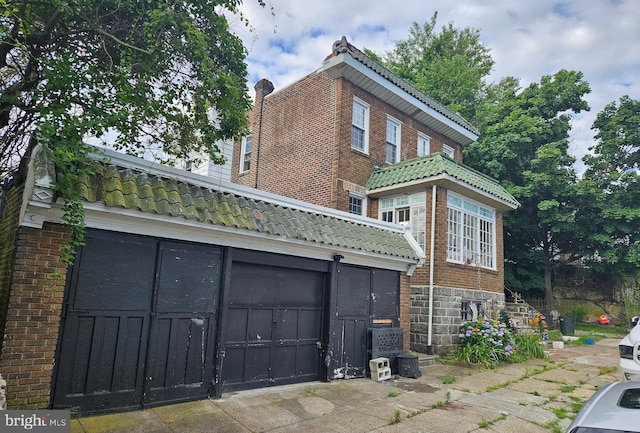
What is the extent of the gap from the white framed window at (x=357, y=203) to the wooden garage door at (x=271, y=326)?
19.2 ft

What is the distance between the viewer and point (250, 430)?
5070mm

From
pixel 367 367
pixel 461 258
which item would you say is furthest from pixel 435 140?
pixel 367 367

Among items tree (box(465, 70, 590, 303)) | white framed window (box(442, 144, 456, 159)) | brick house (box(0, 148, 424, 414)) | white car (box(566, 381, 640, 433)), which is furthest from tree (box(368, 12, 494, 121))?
white car (box(566, 381, 640, 433))

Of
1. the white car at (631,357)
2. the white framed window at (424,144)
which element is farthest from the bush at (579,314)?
the white car at (631,357)

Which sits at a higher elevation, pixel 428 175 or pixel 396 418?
pixel 428 175

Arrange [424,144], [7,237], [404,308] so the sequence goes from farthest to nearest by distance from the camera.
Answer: [424,144]
[404,308]
[7,237]

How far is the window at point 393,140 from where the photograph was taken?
50.5 ft

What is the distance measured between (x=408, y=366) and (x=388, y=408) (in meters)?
2.57

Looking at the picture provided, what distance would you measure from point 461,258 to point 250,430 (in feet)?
31.9

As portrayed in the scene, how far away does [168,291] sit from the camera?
589cm

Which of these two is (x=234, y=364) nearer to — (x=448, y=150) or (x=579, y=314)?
(x=448, y=150)

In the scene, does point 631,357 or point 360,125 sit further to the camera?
point 360,125

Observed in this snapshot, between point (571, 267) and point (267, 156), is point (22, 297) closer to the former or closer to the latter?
point (267, 156)

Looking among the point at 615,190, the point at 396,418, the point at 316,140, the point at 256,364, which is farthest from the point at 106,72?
the point at 615,190
